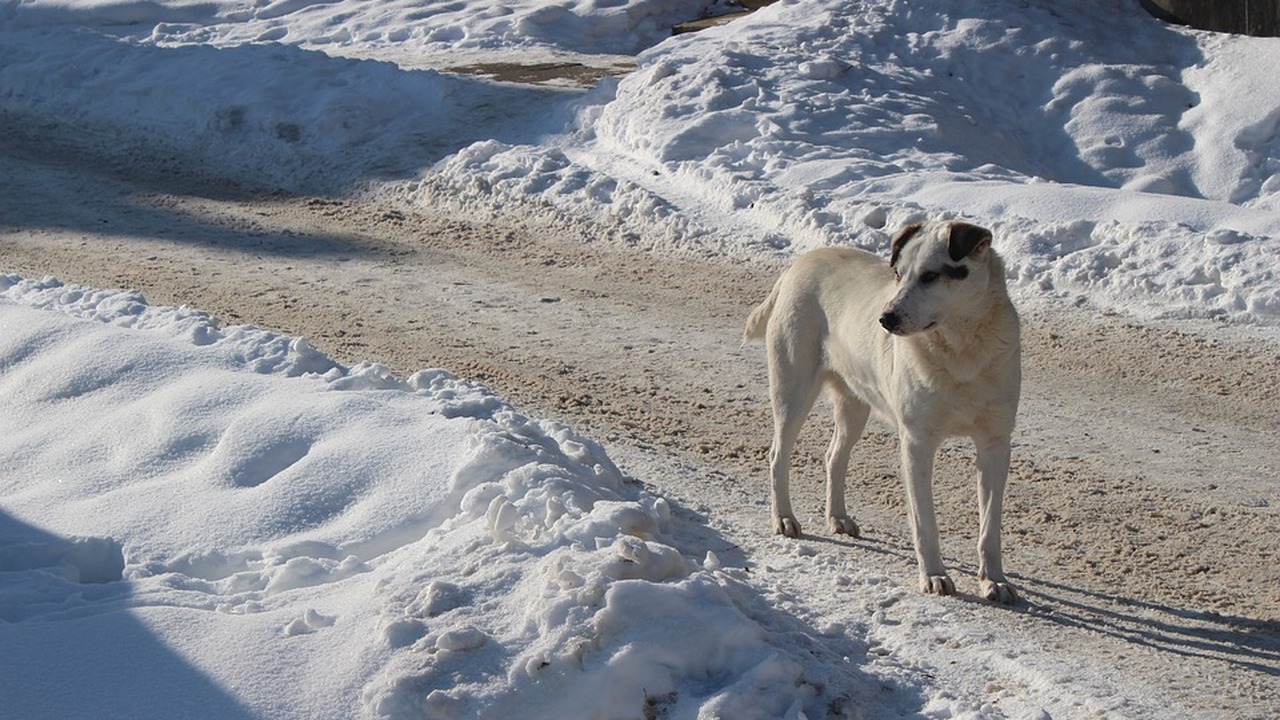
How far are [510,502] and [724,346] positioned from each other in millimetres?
4111

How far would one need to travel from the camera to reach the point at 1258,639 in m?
5.49

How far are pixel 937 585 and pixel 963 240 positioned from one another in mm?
1380

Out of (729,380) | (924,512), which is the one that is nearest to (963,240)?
(924,512)

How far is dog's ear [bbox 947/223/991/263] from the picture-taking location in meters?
5.71

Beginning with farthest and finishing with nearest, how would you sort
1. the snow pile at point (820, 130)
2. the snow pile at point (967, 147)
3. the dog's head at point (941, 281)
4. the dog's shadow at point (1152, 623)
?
1. the snow pile at point (820, 130)
2. the snow pile at point (967, 147)
3. the dog's head at point (941, 281)
4. the dog's shadow at point (1152, 623)

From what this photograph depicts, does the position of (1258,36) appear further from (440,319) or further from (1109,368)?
(440,319)

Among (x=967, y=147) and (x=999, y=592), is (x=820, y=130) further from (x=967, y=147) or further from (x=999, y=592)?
(x=999, y=592)

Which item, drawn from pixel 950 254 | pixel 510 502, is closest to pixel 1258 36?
pixel 950 254

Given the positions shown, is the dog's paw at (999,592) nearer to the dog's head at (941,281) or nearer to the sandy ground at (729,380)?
the sandy ground at (729,380)

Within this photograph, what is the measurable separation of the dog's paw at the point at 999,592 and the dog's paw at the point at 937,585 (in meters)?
0.13

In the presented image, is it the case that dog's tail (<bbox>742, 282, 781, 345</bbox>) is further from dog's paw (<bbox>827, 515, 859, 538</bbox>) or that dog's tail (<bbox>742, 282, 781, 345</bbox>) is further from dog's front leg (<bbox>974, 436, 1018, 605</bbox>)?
dog's front leg (<bbox>974, 436, 1018, 605</bbox>)

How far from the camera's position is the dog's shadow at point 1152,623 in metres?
5.39

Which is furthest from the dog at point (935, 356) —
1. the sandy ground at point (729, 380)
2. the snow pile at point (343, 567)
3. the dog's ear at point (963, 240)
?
the snow pile at point (343, 567)

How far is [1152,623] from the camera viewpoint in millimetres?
5695
